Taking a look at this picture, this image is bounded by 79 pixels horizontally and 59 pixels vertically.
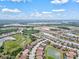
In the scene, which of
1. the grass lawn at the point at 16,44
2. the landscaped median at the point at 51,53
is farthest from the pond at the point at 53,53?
the grass lawn at the point at 16,44

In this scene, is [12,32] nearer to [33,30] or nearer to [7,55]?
[33,30]

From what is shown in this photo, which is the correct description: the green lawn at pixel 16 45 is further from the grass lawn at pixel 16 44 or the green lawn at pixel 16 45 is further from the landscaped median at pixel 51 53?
the landscaped median at pixel 51 53

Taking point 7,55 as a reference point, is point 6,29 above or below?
above

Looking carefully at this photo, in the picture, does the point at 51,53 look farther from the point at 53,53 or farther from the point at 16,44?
the point at 16,44

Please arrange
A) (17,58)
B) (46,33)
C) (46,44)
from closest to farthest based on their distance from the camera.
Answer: (17,58) → (46,44) → (46,33)

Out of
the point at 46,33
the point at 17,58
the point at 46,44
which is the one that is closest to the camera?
the point at 17,58

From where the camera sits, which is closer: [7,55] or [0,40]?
[7,55]

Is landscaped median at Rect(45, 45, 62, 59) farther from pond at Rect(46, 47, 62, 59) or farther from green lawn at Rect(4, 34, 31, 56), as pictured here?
green lawn at Rect(4, 34, 31, 56)

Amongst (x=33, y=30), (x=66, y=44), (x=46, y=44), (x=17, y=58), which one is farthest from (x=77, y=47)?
(x=17, y=58)

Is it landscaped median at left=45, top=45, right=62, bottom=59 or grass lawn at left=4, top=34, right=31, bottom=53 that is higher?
grass lawn at left=4, top=34, right=31, bottom=53

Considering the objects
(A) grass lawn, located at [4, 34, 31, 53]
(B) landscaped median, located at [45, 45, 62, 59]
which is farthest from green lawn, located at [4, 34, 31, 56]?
(B) landscaped median, located at [45, 45, 62, 59]
